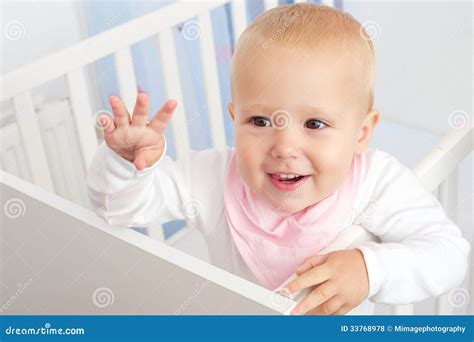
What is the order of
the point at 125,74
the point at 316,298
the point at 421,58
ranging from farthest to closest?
the point at 421,58 → the point at 125,74 → the point at 316,298

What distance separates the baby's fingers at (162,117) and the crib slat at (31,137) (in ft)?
1.56

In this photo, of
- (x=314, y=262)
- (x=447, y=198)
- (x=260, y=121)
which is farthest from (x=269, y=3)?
(x=314, y=262)

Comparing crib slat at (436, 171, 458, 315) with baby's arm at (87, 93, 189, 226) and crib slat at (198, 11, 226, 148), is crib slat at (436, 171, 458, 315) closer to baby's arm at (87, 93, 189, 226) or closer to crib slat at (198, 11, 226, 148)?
baby's arm at (87, 93, 189, 226)

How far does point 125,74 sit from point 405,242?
672 mm

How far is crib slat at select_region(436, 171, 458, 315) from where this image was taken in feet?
3.34

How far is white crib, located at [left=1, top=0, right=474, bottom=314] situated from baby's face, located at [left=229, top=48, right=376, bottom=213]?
148 mm

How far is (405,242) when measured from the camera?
879 millimetres

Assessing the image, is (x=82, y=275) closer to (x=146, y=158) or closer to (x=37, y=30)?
(x=146, y=158)

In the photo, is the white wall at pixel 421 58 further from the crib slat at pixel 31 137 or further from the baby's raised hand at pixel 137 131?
the baby's raised hand at pixel 137 131

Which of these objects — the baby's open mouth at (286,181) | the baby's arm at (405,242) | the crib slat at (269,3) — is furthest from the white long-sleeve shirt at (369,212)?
the crib slat at (269,3)

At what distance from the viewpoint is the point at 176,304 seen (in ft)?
2.54

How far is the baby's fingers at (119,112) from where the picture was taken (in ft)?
2.49

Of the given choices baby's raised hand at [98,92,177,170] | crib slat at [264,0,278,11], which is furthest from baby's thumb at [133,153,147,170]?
crib slat at [264,0,278,11]
